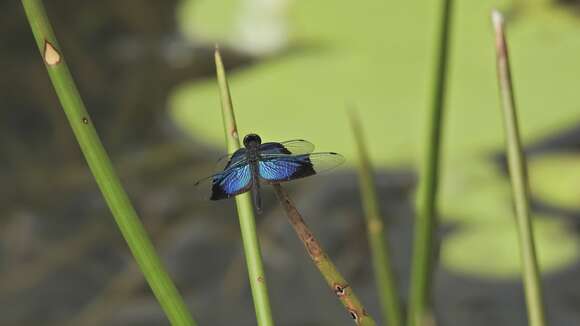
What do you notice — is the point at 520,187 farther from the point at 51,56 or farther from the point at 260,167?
the point at 51,56

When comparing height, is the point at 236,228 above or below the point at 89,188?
below

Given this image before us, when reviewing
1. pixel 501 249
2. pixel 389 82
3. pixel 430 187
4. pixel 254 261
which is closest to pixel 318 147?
pixel 389 82

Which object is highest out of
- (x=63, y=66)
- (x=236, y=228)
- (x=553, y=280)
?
(x=236, y=228)

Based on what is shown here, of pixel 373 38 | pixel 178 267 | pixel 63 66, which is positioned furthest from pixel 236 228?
pixel 63 66

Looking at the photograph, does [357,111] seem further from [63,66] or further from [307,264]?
[63,66]

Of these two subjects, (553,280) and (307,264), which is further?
(307,264)

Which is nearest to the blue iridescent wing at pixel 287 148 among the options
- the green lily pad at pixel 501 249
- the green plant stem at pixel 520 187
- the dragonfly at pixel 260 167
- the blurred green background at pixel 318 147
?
the dragonfly at pixel 260 167
